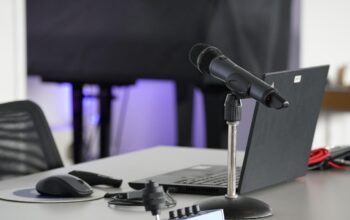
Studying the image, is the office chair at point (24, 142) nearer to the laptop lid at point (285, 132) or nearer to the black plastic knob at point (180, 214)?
the laptop lid at point (285, 132)

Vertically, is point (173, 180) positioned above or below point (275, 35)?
below

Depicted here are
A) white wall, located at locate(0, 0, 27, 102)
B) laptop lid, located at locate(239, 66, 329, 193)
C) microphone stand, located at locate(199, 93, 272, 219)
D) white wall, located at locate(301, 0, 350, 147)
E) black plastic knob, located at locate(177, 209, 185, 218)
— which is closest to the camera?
black plastic knob, located at locate(177, 209, 185, 218)

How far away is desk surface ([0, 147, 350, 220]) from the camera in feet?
4.78

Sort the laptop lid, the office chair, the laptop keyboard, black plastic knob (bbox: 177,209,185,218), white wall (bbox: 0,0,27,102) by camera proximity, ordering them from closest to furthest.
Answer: black plastic knob (bbox: 177,209,185,218) < the laptop lid < the laptop keyboard < the office chair < white wall (bbox: 0,0,27,102)

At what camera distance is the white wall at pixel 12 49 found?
3715 millimetres

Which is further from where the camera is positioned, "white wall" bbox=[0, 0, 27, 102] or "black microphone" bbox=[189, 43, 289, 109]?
"white wall" bbox=[0, 0, 27, 102]

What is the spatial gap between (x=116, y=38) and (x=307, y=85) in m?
2.32

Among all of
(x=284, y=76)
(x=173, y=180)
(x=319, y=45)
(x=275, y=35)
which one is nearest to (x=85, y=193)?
(x=173, y=180)

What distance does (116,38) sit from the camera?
3879 millimetres

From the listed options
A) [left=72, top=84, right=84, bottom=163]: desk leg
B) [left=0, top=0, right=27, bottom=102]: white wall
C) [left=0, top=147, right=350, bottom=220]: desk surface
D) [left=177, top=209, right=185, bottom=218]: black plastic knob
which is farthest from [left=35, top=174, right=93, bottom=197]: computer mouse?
[left=72, top=84, right=84, bottom=163]: desk leg

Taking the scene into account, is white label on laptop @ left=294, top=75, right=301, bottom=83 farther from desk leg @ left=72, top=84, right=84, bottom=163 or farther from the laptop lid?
desk leg @ left=72, top=84, right=84, bottom=163

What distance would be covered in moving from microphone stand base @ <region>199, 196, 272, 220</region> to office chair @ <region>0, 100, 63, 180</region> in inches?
30.4

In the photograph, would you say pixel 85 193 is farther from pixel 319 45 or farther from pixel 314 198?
pixel 319 45

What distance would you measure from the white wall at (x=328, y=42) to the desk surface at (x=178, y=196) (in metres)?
3.38
